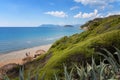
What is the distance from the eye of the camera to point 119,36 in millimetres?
11672

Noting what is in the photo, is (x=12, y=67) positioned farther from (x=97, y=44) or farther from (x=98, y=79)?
(x=98, y=79)

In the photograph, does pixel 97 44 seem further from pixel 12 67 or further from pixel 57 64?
pixel 12 67

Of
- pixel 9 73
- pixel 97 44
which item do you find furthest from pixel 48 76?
pixel 9 73

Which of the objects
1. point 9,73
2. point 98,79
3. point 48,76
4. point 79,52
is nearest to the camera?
point 98,79

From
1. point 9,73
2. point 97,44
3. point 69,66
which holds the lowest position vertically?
point 9,73

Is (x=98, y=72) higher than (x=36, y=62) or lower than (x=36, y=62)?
higher

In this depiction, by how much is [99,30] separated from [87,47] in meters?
4.47

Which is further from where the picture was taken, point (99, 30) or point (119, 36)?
point (99, 30)

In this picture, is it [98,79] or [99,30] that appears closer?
[98,79]

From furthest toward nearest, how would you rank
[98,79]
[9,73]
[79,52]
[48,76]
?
[9,73] < [79,52] < [48,76] < [98,79]

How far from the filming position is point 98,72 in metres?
4.56

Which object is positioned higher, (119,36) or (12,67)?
(119,36)

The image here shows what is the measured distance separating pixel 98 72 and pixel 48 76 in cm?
615

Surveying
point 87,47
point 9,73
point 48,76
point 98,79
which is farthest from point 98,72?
point 9,73
